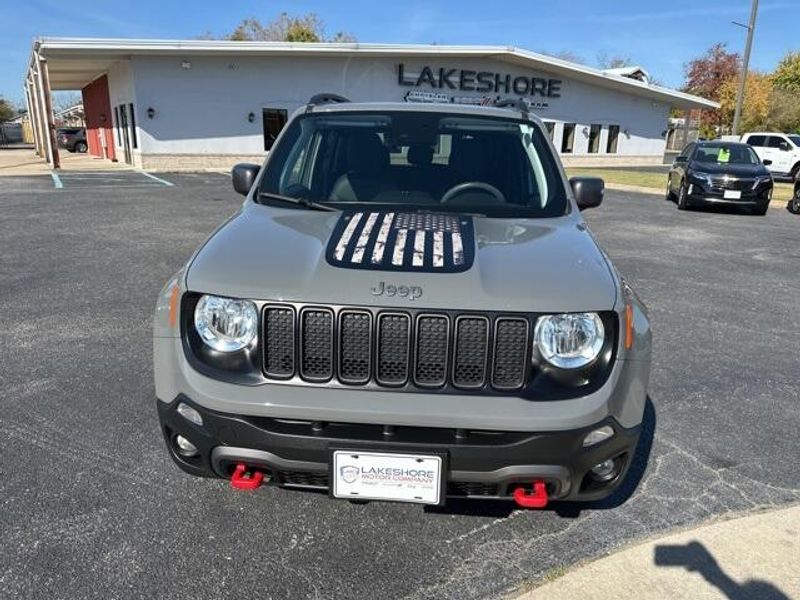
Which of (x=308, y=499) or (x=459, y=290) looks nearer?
(x=459, y=290)

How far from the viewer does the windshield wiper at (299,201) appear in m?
3.08

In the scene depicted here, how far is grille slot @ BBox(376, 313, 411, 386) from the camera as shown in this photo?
214 cm

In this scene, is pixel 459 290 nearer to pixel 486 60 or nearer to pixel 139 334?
pixel 139 334

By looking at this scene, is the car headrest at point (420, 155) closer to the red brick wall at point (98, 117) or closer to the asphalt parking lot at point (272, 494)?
the asphalt parking lot at point (272, 494)

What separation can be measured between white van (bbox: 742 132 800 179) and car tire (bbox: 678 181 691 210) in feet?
38.5

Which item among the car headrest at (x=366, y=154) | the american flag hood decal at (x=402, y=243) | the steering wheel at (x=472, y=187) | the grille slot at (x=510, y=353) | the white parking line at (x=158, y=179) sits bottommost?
the white parking line at (x=158, y=179)

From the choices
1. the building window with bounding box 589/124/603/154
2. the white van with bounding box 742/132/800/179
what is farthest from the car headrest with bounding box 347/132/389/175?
the building window with bounding box 589/124/603/154

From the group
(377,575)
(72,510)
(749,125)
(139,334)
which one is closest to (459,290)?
(377,575)

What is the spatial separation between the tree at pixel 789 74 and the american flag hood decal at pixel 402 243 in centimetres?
6346

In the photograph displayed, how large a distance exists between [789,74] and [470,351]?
67.4 meters

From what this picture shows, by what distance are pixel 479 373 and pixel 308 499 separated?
3.88ft

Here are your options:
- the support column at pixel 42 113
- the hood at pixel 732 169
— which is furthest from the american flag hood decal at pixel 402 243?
the support column at pixel 42 113

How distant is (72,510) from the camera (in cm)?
270

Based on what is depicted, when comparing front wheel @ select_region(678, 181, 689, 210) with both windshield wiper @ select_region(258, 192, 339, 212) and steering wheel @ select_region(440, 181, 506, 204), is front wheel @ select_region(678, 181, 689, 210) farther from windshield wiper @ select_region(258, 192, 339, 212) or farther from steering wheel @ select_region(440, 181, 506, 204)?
windshield wiper @ select_region(258, 192, 339, 212)
